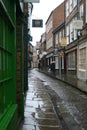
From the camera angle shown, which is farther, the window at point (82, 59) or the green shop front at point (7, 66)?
the window at point (82, 59)

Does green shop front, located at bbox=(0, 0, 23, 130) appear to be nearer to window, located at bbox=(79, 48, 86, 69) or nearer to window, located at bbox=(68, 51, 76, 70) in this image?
window, located at bbox=(79, 48, 86, 69)

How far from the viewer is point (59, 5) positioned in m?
68.9

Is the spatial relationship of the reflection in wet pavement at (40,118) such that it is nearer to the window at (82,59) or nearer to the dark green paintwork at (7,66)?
the dark green paintwork at (7,66)

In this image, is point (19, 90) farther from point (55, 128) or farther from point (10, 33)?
point (10, 33)

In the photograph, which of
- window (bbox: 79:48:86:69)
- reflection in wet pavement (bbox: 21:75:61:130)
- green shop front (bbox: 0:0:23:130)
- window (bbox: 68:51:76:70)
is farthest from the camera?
window (bbox: 68:51:76:70)

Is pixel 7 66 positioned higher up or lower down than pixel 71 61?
lower down

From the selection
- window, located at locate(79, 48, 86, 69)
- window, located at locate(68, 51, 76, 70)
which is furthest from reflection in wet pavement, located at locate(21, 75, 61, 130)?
window, located at locate(68, 51, 76, 70)

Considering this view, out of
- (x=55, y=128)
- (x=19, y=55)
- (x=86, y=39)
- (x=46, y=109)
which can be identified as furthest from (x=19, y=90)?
(x=86, y=39)

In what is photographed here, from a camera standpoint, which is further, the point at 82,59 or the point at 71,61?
the point at 71,61

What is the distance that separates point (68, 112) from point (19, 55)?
299 cm

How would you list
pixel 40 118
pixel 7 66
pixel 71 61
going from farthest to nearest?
1. pixel 71 61
2. pixel 40 118
3. pixel 7 66


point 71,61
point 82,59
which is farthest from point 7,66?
point 71,61

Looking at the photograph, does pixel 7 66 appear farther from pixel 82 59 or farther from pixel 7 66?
pixel 82 59

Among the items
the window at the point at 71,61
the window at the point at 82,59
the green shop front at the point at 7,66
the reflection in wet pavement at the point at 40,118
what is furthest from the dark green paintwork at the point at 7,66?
the window at the point at 71,61
